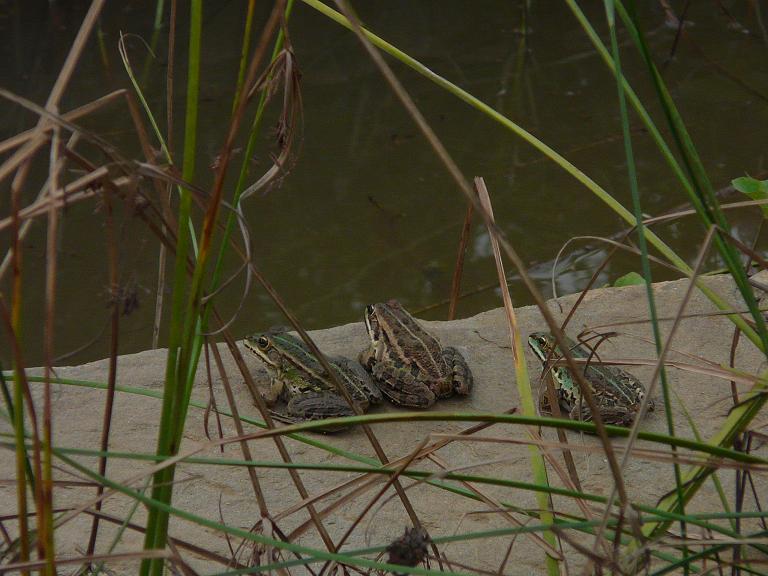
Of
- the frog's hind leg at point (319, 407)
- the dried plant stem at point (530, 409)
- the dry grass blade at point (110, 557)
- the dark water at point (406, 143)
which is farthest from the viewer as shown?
the dark water at point (406, 143)

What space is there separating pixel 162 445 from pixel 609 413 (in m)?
2.31

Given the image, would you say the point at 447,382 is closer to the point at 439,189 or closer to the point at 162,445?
the point at 162,445

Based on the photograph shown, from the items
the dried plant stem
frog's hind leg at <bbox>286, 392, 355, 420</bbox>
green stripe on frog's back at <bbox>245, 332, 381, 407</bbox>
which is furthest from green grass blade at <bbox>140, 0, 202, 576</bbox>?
green stripe on frog's back at <bbox>245, 332, 381, 407</bbox>

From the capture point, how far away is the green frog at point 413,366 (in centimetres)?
390

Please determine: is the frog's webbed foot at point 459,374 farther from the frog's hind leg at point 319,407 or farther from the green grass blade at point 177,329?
the green grass blade at point 177,329

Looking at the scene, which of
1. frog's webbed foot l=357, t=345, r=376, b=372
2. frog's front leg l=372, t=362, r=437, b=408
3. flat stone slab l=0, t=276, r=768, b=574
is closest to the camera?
flat stone slab l=0, t=276, r=768, b=574

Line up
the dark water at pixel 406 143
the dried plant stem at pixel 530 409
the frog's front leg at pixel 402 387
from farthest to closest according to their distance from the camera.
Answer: the dark water at pixel 406 143 < the frog's front leg at pixel 402 387 < the dried plant stem at pixel 530 409

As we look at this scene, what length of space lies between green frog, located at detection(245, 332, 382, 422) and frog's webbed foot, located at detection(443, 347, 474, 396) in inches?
13.3

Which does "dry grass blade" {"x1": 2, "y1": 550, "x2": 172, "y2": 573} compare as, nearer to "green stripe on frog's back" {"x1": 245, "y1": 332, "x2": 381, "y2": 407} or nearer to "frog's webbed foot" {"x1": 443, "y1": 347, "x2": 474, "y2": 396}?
"green stripe on frog's back" {"x1": 245, "y1": 332, "x2": 381, "y2": 407}

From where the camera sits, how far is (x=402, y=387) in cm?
396

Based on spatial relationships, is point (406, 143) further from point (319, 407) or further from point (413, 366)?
point (319, 407)

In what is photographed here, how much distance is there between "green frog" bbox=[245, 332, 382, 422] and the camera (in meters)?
3.79

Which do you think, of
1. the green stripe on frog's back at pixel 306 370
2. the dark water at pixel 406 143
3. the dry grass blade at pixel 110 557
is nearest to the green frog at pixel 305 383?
the green stripe on frog's back at pixel 306 370

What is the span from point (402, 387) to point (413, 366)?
0.10 metres
